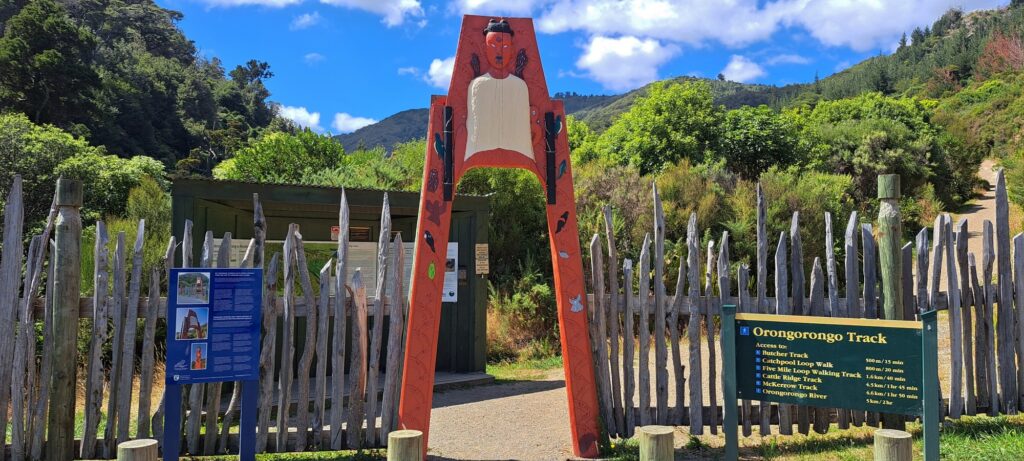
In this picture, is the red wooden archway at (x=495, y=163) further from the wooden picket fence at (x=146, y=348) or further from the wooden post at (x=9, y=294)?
the wooden post at (x=9, y=294)

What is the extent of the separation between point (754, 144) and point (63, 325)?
18253mm

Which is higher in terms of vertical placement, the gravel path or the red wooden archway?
the red wooden archway

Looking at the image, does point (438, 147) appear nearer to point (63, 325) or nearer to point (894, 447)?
point (63, 325)

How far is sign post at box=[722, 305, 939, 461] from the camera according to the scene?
149 inches

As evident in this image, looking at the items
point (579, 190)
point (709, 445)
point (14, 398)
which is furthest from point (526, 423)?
point (579, 190)

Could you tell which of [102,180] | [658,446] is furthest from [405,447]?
[102,180]

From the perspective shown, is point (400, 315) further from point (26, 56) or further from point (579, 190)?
point (26, 56)

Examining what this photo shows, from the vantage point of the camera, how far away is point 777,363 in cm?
414

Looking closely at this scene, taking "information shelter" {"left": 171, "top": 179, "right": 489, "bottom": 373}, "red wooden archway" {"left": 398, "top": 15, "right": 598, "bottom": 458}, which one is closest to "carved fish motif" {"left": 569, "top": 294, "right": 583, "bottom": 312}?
"red wooden archway" {"left": 398, "top": 15, "right": 598, "bottom": 458}

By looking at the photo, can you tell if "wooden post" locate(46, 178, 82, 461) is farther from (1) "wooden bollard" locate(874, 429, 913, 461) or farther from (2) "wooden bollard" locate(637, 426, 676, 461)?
(1) "wooden bollard" locate(874, 429, 913, 461)

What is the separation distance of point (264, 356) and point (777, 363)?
361 centimetres

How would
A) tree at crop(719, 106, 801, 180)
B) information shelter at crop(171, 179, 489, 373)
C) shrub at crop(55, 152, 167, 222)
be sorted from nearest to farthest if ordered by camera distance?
information shelter at crop(171, 179, 489, 373), shrub at crop(55, 152, 167, 222), tree at crop(719, 106, 801, 180)

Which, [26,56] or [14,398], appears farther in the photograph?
[26,56]

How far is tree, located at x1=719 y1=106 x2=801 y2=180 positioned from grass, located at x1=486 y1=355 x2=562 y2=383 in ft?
34.1
